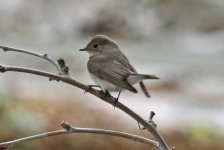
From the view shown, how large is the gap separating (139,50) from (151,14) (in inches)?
57.1

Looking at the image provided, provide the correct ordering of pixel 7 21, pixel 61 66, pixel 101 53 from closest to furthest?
pixel 61 66 < pixel 101 53 < pixel 7 21

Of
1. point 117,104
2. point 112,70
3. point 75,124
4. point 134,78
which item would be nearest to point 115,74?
point 112,70

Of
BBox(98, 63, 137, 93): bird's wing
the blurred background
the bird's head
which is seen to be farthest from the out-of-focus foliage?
BBox(98, 63, 137, 93): bird's wing

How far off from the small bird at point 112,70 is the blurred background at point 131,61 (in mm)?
2735

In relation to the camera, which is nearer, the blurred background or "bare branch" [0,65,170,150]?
"bare branch" [0,65,170,150]

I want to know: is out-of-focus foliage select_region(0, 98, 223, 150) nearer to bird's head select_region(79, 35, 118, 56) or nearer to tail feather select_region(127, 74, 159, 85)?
bird's head select_region(79, 35, 118, 56)

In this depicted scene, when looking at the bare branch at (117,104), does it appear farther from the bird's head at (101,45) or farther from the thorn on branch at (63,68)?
the bird's head at (101,45)

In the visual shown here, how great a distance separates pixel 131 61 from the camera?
410 inches

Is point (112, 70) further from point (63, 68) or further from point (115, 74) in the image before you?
point (63, 68)

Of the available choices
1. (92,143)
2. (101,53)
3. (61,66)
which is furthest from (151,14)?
(61,66)

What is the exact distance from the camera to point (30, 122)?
6344 mm

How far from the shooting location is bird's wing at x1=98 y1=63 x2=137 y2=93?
2796 millimetres

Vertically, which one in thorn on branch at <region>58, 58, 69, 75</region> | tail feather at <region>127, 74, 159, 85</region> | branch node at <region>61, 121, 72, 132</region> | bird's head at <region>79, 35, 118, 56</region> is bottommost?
branch node at <region>61, 121, 72, 132</region>

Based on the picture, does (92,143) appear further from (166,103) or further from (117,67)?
(117,67)
